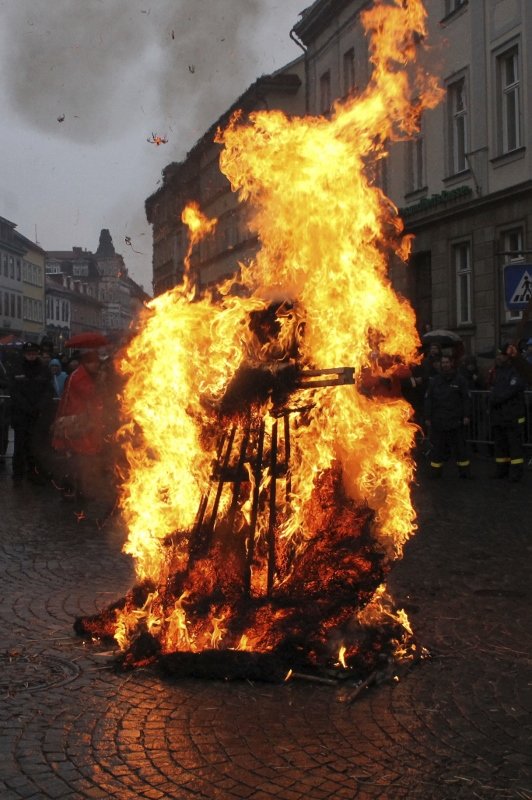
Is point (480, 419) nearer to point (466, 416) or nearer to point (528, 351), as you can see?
point (528, 351)

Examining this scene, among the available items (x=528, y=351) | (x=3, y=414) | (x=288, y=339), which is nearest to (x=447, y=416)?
(x=528, y=351)

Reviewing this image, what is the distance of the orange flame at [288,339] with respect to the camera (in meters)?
6.07

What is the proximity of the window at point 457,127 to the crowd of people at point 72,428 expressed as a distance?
14211 millimetres

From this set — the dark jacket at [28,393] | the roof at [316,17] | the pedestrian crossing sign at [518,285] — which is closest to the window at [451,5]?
the roof at [316,17]

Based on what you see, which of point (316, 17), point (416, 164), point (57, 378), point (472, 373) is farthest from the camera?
point (316, 17)

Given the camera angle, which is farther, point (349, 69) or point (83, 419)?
point (349, 69)

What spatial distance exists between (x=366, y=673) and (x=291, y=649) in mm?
418

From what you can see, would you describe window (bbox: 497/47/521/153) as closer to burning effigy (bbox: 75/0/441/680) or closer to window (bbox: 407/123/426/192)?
window (bbox: 407/123/426/192)

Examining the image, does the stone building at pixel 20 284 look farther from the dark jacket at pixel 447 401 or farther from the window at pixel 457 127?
the dark jacket at pixel 447 401

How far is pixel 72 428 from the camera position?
11680mm

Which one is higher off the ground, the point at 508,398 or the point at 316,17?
the point at 316,17

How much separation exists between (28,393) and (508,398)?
7.30 metres

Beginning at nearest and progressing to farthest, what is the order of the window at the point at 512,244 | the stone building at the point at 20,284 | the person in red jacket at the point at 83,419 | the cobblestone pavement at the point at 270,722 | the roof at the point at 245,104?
the cobblestone pavement at the point at 270,722
the roof at the point at 245,104
the person in red jacket at the point at 83,419
the window at the point at 512,244
the stone building at the point at 20,284

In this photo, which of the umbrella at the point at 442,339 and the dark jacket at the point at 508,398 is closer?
the dark jacket at the point at 508,398
